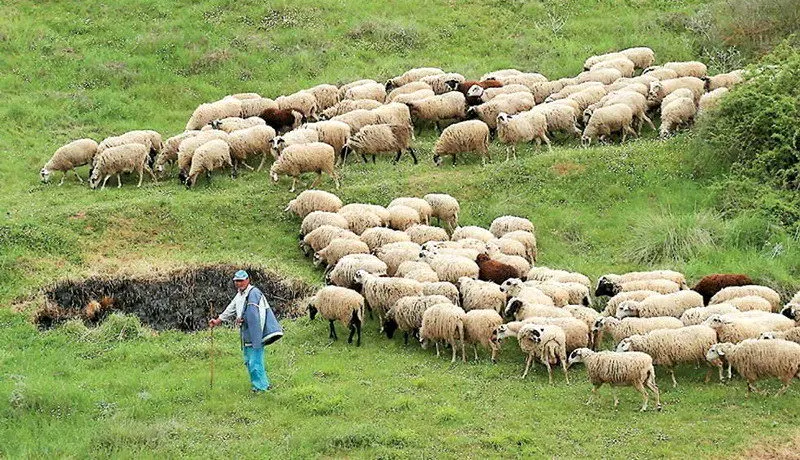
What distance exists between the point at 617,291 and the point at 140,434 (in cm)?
855

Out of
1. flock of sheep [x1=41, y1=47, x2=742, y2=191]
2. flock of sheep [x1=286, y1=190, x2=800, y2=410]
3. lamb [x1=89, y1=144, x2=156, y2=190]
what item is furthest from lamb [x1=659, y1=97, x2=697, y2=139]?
lamb [x1=89, y1=144, x2=156, y2=190]

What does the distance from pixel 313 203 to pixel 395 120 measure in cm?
423

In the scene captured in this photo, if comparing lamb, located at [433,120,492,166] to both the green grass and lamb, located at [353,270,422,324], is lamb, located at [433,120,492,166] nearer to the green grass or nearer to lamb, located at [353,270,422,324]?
the green grass

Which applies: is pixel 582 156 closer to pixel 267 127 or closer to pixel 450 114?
pixel 450 114

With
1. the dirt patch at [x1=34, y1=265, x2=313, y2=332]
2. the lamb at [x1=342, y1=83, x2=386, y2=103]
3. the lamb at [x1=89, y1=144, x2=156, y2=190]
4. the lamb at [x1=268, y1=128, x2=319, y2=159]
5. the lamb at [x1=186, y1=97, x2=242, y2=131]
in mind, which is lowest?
the dirt patch at [x1=34, y1=265, x2=313, y2=332]

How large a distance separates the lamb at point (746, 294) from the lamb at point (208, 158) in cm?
1111

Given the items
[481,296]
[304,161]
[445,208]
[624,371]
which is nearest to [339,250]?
[445,208]

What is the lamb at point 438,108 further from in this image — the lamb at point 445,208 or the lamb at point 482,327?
the lamb at point 482,327

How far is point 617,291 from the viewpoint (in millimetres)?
18297

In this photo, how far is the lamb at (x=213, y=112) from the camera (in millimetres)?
26281

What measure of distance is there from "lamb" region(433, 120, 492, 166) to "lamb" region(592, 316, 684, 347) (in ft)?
27.1

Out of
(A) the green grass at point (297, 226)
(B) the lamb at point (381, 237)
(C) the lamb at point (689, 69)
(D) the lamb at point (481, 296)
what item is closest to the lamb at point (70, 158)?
(A) the green grass at point (297, 226)

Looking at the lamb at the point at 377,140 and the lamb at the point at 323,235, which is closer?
the lamb at the point at 323,235

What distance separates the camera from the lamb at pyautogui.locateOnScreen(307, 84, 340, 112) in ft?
90.2
